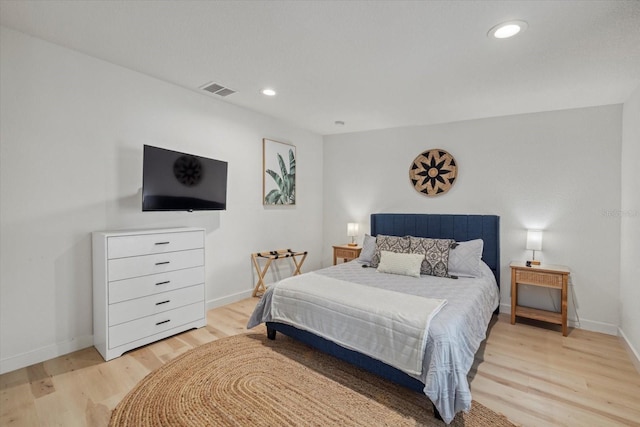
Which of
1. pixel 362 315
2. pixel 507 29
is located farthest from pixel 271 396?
pixel 507 29

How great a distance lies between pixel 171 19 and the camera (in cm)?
205

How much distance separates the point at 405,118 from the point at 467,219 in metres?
1.58

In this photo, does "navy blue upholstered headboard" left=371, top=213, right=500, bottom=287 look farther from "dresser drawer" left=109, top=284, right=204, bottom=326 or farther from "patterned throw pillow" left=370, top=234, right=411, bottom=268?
"dresser drawer" left=109, top=284, right=204, bottom=326

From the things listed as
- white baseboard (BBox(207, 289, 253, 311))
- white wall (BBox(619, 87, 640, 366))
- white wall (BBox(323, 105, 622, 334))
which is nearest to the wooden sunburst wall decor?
white wall (BBox(323, 105, 622, 334))

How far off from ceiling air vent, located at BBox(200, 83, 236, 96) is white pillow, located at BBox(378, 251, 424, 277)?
257 centimetres

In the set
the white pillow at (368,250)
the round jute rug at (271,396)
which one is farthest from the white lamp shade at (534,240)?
the round jute rug at (271,396)

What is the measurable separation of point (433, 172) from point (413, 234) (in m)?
0.94

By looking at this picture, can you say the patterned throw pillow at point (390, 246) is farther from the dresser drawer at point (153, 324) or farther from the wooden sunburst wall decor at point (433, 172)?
the dresser drawer at point (153, 324)

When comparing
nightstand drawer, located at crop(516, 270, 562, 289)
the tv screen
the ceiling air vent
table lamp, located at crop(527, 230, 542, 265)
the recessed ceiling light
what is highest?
the ceiling air vent

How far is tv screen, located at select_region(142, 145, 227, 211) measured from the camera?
9.29 ft

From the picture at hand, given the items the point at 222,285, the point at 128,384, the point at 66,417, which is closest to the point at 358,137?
the point at 222,285

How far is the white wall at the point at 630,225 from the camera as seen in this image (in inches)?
104

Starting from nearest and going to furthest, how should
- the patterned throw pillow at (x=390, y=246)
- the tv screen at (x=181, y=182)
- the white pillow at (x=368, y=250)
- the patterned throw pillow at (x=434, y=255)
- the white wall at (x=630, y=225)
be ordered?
the white wall at (x=630, y=225) < the tv screen at (x=181, y=182) < the patterned throw pillow at (x=434, y=255) < the patterned throw pillow at (x=390, y=246) < the white pillow at (x=368, y=250)

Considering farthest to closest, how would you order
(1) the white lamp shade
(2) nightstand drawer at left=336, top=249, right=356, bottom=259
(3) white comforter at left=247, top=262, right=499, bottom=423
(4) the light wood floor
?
(2) nightstand drawer at left=336, top=249, right=356, bottom=259
(1) the white lamp shade
(4) the light wood floor
(3) white comforter at left=247, top=262, right=499, bottom=423
